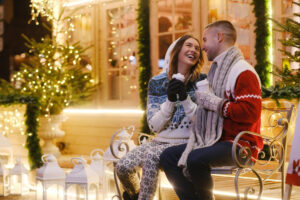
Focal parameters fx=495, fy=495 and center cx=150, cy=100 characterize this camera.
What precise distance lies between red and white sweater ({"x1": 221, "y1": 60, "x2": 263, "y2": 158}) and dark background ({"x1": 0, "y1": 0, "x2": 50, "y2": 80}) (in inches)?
424

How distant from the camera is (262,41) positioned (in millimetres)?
5617

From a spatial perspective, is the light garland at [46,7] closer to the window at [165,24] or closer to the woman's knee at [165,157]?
the window at [165,24]

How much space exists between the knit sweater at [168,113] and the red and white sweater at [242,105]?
1.08 feet

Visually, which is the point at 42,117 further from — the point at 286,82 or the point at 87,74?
the point at 286,82

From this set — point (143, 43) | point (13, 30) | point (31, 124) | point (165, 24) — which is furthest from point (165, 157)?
point (13, 30)

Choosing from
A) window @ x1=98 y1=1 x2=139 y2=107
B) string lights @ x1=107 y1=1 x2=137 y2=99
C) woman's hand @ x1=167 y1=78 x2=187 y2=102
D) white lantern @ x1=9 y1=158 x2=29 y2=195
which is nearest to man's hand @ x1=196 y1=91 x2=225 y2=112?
woman's hand @ x1=167 y1=78 x2=187 y2=102

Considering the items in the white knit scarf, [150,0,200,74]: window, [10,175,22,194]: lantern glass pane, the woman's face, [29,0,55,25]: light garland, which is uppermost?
[29,0,55,25]: light garland

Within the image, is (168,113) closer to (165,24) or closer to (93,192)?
(93,192)

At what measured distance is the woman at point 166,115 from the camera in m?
3.07

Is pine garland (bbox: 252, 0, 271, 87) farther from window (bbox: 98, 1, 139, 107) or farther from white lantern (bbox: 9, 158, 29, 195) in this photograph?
white lantern (bbox: 9, 158, 29, 195)

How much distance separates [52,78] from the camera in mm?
7023

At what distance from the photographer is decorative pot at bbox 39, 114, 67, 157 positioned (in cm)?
701

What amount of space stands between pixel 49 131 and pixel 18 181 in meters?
2.01

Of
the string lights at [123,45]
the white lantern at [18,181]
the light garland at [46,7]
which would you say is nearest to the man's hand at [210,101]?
the white lantern at [18,181]
